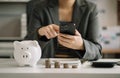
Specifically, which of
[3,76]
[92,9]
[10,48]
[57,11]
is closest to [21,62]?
[3,76]

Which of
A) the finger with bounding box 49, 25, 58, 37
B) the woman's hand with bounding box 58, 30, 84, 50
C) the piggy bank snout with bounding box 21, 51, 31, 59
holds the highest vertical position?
the finger with bounding box 49, 25, 58, 37

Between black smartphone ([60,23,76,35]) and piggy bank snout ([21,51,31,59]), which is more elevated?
black smartphone ([60,23,76,35])

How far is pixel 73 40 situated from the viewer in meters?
1.09

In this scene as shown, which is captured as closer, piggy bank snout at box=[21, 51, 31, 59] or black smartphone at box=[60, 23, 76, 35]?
piggy bank snout at box=[21, 51, 31, 59]

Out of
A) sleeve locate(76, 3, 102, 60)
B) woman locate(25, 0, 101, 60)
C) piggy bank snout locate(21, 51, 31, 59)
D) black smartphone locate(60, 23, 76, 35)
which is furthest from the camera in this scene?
woman locate(25, 0, 101, 60)

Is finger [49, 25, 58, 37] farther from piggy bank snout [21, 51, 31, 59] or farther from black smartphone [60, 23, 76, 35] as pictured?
piggy bank snout [21, 51, 31, 59]

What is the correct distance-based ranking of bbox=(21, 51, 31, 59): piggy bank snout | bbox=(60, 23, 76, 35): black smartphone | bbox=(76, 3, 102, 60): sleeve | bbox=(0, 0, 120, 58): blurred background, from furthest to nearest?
bbox=(0, 0, 120, 58): blurred background
bbox=(76, 3, 102, 60): sleeve
bbox=(60, 23, 76, 35): black smartphone
bbox=(21, 51, 31, 59): piggy bank snout

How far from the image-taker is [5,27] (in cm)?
286

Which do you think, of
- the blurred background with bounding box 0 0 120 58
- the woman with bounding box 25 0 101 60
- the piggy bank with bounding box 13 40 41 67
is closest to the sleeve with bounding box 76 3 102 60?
the woman with bounding box 25 0 101 60

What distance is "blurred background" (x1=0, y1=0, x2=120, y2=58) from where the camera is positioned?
2703 millimetres

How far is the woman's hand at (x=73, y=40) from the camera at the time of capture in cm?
108

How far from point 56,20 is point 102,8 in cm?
149

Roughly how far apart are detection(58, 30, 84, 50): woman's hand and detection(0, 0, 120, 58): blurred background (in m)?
1.54

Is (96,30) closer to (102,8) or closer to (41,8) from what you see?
(41,8)
